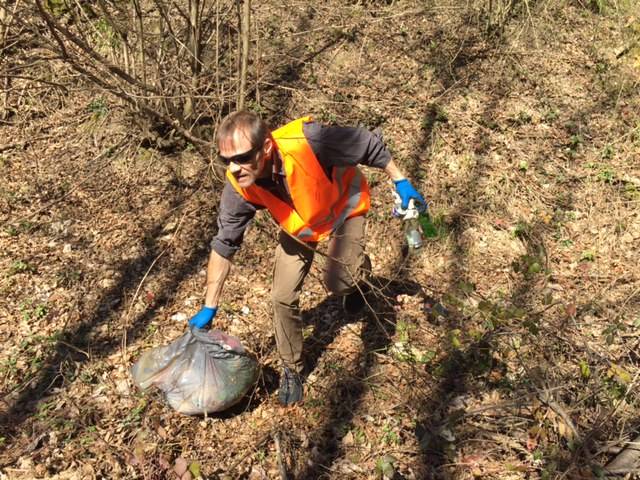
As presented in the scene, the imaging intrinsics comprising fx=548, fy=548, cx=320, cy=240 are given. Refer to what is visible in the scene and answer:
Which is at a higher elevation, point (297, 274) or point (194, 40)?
point (194, 40)

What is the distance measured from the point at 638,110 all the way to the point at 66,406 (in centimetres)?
559

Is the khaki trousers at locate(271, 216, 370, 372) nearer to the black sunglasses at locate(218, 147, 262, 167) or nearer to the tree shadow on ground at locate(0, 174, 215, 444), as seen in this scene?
the black sunglasses at locate(218, 147, 262, 167)

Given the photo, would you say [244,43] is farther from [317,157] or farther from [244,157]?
[244,157]

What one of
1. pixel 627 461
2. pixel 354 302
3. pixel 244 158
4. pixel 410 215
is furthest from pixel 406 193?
pixel 627 461

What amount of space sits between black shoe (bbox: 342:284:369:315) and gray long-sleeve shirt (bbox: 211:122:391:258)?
117 centimetres

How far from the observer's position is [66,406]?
3.31m

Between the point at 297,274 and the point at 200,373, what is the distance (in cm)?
75

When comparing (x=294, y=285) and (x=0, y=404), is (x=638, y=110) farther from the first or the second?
(x=0, y=404)

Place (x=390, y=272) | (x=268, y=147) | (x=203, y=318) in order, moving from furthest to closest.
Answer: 1. (x=390, y=272)
2. (x=203, y=318)
3. (x=268, y=147)

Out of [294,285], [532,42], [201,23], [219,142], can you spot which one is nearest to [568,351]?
[294,285]

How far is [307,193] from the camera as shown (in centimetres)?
292

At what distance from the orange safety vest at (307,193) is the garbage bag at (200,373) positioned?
0.74 m

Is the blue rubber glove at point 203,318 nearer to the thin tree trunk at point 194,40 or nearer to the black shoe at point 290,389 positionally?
the black shoe at point 290,389

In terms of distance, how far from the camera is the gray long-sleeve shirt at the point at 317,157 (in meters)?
2.88
